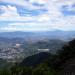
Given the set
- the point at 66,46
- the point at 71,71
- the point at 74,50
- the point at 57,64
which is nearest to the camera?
the point at 71,71

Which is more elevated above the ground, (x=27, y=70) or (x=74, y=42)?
(x=74, y=42)

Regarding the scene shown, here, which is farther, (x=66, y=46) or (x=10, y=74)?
(x=66, y=46)

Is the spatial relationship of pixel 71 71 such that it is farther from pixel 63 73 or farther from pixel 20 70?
pixel 20 70

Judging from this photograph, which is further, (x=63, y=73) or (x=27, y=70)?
(x=27, y=70)

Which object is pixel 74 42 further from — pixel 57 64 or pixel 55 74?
pixel 55 74

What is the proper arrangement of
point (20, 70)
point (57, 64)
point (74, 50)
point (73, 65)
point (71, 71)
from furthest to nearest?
point (74, 50), point (57, 64), point (20, 70), point (73, 65), point (71, 71)

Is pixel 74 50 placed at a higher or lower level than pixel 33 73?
higher

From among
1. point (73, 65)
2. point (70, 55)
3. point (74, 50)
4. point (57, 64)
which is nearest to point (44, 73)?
point (73, 65)

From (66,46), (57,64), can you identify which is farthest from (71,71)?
(66,46)

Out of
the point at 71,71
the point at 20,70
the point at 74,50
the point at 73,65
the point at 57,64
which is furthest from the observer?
the point at 74,50
